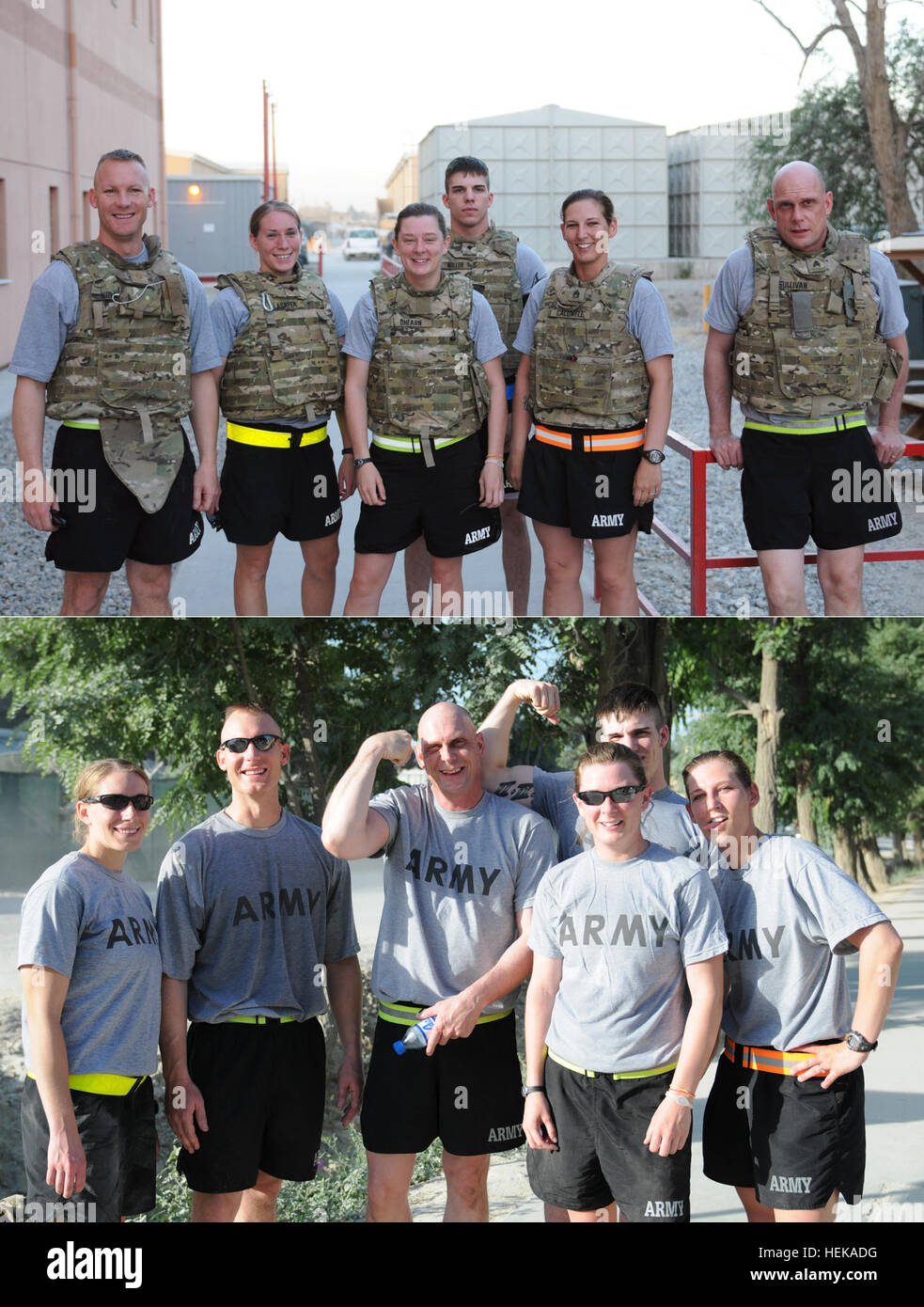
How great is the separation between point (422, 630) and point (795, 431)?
166cm

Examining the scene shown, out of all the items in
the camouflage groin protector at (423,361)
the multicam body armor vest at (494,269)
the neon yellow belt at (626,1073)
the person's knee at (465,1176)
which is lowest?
the person's knee at (465,1176)

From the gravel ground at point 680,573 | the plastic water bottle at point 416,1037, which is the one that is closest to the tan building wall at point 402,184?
the gravel ground at point 680,573

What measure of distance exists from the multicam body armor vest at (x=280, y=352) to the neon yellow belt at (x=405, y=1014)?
7.31 feet

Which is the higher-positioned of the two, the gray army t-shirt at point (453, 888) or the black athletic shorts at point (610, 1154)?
the gray army t-shirt at point (453, 888)

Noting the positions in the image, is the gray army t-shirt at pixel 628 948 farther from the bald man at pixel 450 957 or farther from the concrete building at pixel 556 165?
the concrete building at pixel 556 165

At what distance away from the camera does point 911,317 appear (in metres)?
14.8

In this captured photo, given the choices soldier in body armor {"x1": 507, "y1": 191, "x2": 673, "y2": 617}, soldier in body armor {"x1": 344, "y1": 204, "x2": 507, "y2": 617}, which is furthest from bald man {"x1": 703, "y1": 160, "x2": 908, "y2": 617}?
soldier in body armor {"x1": 344, "y1": 204, "x2": 507, "y2": 617}

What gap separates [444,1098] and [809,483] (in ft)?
8.97

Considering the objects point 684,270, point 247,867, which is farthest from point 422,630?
point 684,270

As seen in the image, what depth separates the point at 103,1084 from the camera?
3438mm

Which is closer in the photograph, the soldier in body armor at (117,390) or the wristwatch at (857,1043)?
the wristwatch at (857,1043)

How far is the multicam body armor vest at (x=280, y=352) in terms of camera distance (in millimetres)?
4816

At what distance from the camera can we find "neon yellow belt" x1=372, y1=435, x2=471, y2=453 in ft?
16.1

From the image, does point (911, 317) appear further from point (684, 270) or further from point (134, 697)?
point (684, 270)
